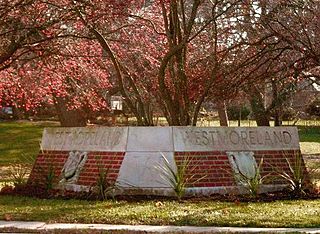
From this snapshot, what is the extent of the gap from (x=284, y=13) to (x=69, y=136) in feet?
16.7

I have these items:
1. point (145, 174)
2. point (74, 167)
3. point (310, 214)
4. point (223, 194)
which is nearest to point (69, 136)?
point (74, 167)

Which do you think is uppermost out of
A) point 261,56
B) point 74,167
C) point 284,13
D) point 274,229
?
point 284,13

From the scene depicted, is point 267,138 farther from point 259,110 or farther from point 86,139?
point 259,110

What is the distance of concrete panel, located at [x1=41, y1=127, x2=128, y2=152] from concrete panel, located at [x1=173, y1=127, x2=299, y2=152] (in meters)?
1.06

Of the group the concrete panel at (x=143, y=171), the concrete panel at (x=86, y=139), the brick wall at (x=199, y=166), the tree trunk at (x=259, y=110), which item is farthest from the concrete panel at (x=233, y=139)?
the tree trunk at (x=259, y=110)

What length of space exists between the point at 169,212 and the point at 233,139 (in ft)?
10.1

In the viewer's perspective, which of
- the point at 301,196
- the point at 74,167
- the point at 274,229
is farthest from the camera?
the point at 74,167

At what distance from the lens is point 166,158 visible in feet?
37.2

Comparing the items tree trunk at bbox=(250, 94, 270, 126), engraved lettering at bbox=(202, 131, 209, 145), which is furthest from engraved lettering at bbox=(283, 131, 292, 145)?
tree trunk at bbox=(250, 94, 270, 126)

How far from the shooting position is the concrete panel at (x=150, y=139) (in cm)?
1151

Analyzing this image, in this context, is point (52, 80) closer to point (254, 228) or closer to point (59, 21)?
point (59, 21)

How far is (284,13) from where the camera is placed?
13289mm

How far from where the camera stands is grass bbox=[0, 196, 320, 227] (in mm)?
8648

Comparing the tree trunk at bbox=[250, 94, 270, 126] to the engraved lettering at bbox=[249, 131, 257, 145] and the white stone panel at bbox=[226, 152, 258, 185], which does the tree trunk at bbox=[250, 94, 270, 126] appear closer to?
the engraved lettering at bbox=[249, 131, 257, 145]
